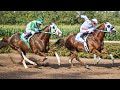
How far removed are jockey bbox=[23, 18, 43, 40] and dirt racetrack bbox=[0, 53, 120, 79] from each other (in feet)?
1.76

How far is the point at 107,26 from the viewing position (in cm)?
1498

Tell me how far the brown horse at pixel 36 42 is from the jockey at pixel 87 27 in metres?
0.56

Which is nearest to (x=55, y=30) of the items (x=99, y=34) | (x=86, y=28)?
(x=86, y=28)

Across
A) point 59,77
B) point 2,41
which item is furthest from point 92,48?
point 2,41

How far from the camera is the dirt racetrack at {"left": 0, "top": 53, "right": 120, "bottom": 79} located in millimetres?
14562

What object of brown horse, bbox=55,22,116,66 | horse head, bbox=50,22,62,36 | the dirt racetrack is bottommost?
the dirt racetrack

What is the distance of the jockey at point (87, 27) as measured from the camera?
14875 millimetres

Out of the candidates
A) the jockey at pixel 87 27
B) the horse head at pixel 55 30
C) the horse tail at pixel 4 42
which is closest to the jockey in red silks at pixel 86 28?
the jockey at pixel 87 27

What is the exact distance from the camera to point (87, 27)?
592 inches

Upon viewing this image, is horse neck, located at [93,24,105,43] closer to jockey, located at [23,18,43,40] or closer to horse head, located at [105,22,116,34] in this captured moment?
horse head, located at [105,22,116,34]

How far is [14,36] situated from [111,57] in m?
2.51

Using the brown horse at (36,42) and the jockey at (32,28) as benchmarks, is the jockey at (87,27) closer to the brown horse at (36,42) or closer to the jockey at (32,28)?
the brown horse at (36,42)

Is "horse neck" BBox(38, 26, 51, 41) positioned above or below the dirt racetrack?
above

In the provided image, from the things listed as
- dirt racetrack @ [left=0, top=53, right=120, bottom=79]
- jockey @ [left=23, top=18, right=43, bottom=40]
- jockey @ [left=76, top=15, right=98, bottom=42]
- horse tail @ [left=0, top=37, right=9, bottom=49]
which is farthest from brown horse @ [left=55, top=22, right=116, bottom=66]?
horse tail @ [left=0, top=37, right=9, bottom=49]
